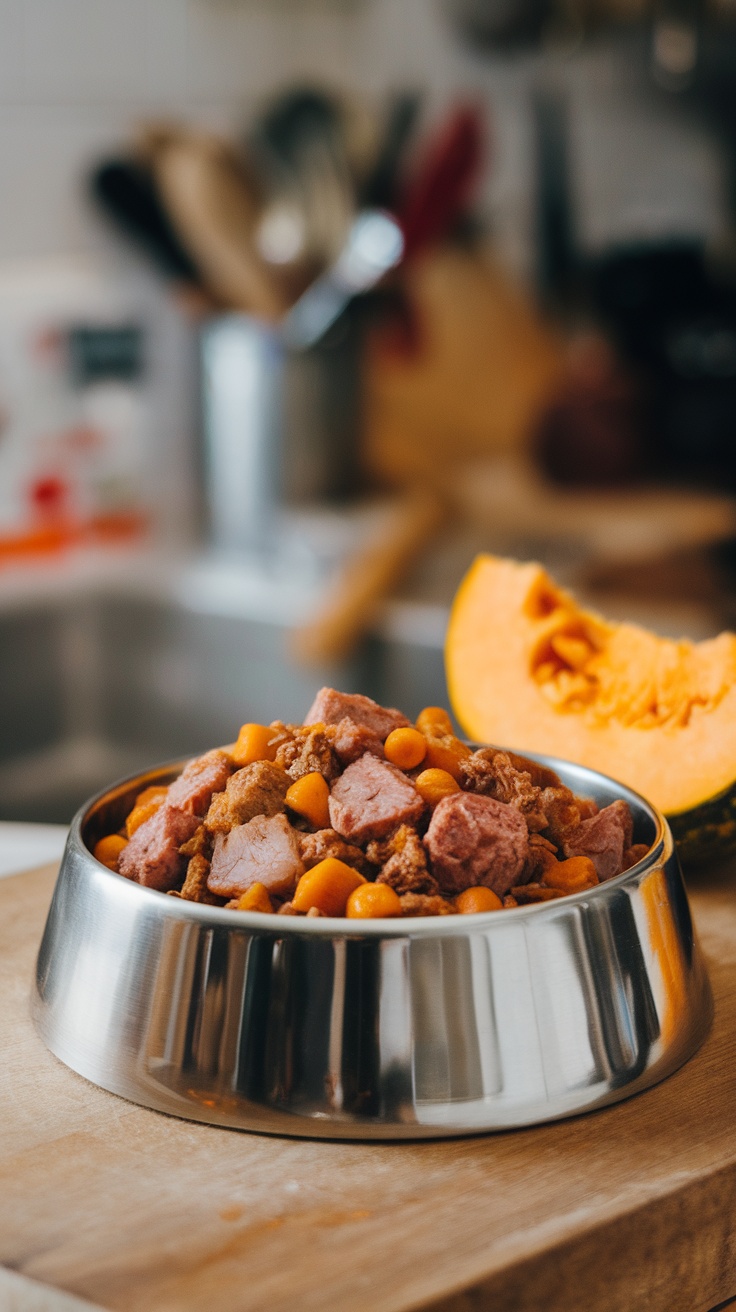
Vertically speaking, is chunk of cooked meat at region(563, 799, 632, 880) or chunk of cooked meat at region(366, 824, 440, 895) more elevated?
chunk of cooked meat at region(366, 824, 440, 895)

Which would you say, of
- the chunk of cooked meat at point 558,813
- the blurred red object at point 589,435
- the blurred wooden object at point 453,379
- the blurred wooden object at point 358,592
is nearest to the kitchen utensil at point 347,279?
the blurred wooden object at point 453,379

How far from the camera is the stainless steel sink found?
254cm

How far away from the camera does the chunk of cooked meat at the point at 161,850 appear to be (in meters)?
0.91

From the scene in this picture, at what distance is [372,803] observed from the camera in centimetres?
90

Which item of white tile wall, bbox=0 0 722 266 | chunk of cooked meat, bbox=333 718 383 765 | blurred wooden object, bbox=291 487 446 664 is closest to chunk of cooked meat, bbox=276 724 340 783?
chunk of cooked meat, bbox=333 718 383 765

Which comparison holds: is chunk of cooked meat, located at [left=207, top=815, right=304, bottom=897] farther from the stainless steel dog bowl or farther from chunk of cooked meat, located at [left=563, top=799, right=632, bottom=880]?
chunk of cooked meat, located at [left=563, top=799, right=632, bottom=880]

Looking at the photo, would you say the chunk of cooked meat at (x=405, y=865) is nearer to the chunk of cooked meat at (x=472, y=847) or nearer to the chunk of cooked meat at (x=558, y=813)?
the chunk of cooked meat at (x=472, y=847)

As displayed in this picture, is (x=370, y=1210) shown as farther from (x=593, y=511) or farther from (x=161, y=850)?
(x=593, y=511)

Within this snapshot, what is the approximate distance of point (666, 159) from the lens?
127 inches

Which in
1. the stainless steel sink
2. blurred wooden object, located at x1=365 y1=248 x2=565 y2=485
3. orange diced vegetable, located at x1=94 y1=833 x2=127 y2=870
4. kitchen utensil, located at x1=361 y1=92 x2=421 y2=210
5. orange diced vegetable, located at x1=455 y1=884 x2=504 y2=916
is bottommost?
the stainless steel sink

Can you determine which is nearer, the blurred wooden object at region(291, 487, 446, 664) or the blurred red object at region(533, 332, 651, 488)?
the blurred wooden object at region(291, 487, 446, 664)

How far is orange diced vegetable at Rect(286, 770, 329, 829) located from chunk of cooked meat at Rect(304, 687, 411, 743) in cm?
9

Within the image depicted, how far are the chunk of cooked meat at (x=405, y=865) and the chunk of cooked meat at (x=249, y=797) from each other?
9 cm

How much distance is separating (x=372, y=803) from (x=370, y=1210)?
257 millimetres
